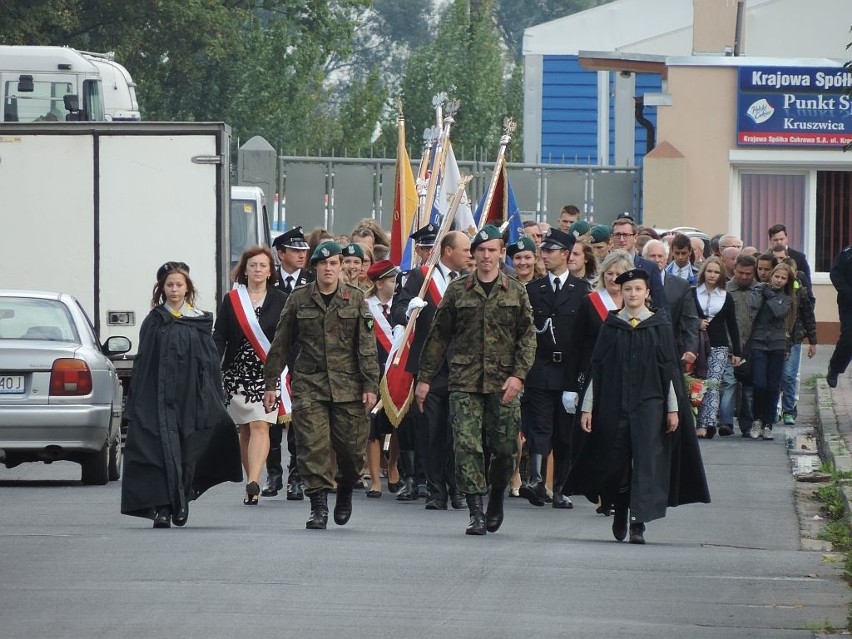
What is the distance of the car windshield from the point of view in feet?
49.9

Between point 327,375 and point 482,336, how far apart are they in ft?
3.10

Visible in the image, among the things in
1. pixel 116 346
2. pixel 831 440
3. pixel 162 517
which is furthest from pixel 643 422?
pixel 831 440

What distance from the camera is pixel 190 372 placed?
12312 mm

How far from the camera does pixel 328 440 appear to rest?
12.2 metres

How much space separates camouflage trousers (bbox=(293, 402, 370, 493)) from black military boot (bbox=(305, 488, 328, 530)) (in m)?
0.04

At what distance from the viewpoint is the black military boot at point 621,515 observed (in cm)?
1201

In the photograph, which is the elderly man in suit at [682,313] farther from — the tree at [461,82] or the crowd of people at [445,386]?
the tree at [461,82]

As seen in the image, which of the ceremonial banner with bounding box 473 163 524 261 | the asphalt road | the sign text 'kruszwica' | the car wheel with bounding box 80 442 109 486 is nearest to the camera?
the asphalt road

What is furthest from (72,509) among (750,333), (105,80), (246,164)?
(246,164)

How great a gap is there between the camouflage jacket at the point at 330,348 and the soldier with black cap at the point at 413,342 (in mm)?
1477

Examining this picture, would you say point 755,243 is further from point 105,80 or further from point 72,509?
point 72,509

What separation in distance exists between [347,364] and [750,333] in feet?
26.2

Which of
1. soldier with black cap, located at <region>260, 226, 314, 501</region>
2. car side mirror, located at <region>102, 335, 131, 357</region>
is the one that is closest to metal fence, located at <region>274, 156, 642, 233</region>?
soldier with black cap, located at <region>260, 226, 314, 501</region>

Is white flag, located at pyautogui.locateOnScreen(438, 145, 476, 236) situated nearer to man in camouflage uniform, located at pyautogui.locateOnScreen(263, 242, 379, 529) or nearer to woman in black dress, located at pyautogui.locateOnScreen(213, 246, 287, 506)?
woman in black dress, located at pyautogui.locateOnScreen(213, 246, 287, 506)
